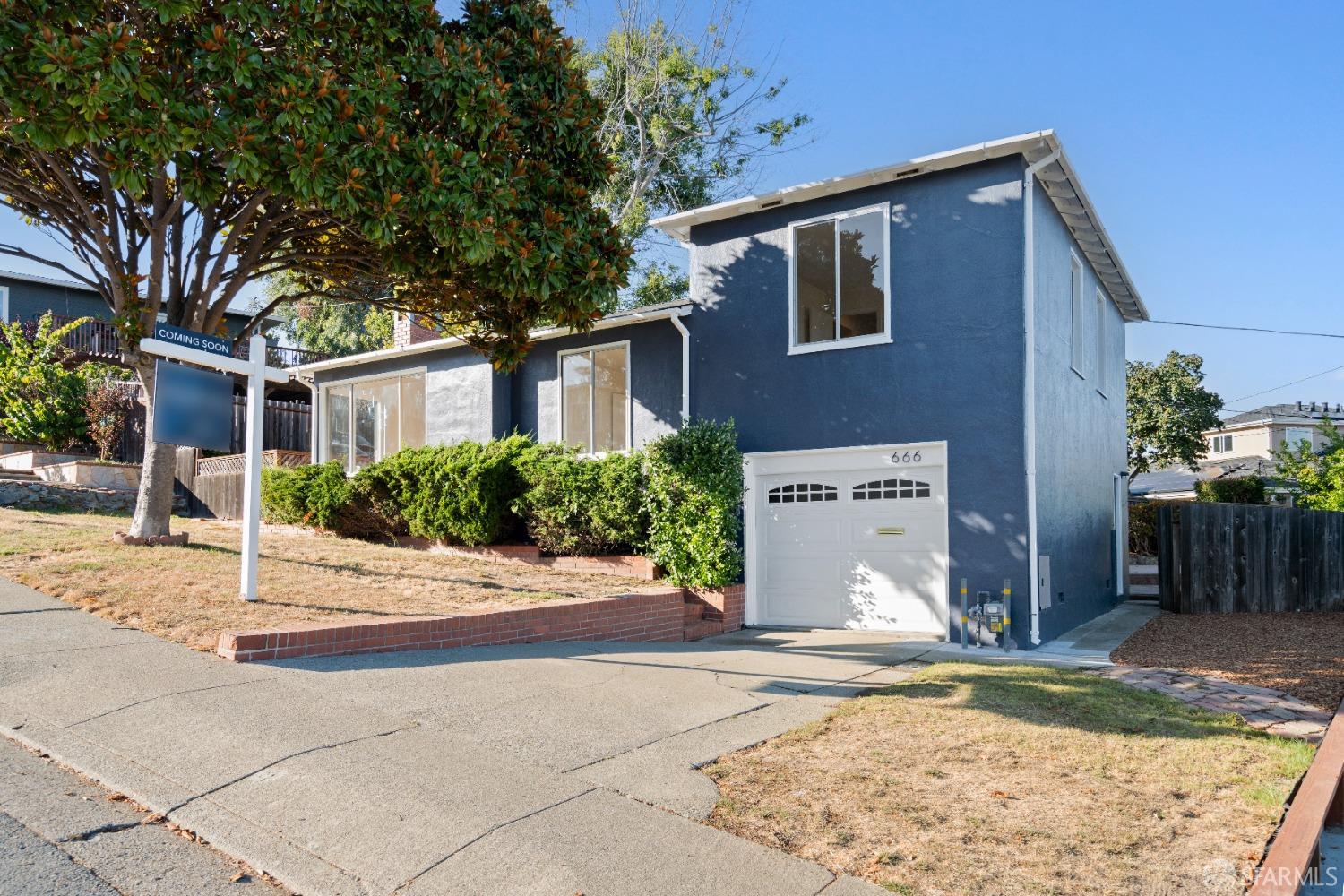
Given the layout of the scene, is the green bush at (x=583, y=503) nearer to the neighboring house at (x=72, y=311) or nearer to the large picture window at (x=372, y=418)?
the large picture window at (x=372, y=418)

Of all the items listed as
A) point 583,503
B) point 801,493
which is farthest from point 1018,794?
point 583,503

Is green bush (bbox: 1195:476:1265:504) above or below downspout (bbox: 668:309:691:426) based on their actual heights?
below

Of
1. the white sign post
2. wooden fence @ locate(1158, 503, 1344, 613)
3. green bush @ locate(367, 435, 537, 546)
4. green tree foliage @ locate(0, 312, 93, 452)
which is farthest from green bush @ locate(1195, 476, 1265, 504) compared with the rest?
green tree foliage @ locate(0, 312, 93, 452)

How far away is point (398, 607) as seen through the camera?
8734 mm

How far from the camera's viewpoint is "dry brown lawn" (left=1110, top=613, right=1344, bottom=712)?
8.64 meters

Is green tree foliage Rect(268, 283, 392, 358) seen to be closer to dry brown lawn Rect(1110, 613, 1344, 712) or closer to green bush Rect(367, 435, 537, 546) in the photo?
green bush Rect(367, 435, 537, 546)

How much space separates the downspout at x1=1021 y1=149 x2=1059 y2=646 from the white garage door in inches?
38.9

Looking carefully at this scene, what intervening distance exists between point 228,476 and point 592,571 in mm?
9745

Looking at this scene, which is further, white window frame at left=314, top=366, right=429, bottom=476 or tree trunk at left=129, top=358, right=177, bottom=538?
white window frame at left=314, top=366, right=429, bottom=476

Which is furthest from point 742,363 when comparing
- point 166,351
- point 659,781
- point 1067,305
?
point 659,781

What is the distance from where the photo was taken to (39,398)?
69.5ft

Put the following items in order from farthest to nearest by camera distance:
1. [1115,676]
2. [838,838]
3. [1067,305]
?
1. [1067,305]
2. [1115,676]
3. [838,838]

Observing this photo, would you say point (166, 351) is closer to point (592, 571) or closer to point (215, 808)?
point (215, 808)

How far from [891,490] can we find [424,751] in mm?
7759
